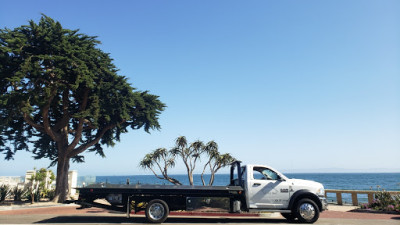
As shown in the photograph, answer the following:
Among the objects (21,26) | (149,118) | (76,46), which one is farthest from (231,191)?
(21,26)

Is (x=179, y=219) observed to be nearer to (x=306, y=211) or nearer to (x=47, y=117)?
(x=306, y=211)

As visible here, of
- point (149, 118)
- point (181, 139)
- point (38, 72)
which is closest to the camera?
point (38, 72)

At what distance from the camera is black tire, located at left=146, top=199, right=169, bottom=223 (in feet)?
36.2

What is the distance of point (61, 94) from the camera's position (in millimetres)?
22312

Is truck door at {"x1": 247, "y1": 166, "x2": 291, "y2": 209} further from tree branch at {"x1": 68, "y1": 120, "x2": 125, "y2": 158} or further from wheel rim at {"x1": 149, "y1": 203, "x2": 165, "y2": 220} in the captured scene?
tree branch at {"x1": 68, "y1": 120, "x2": 125, "y2": 158}

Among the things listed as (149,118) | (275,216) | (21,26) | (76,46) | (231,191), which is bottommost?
(275,216)

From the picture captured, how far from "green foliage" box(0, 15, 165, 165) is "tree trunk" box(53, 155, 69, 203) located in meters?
0.80

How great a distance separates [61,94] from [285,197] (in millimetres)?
18780

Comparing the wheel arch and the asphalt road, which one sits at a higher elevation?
the wheel arch

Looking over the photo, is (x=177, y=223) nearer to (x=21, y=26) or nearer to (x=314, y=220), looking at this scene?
(x=314, y=220)

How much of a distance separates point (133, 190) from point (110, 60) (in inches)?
662

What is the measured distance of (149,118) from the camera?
24.8 m

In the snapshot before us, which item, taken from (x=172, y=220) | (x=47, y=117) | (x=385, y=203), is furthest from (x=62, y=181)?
(x=385, y=203)

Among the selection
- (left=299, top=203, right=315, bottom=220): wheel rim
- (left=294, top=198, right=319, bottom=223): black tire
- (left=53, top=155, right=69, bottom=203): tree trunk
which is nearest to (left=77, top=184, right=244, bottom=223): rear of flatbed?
(left=294, top=198, right=319, bottom=223): black tire
